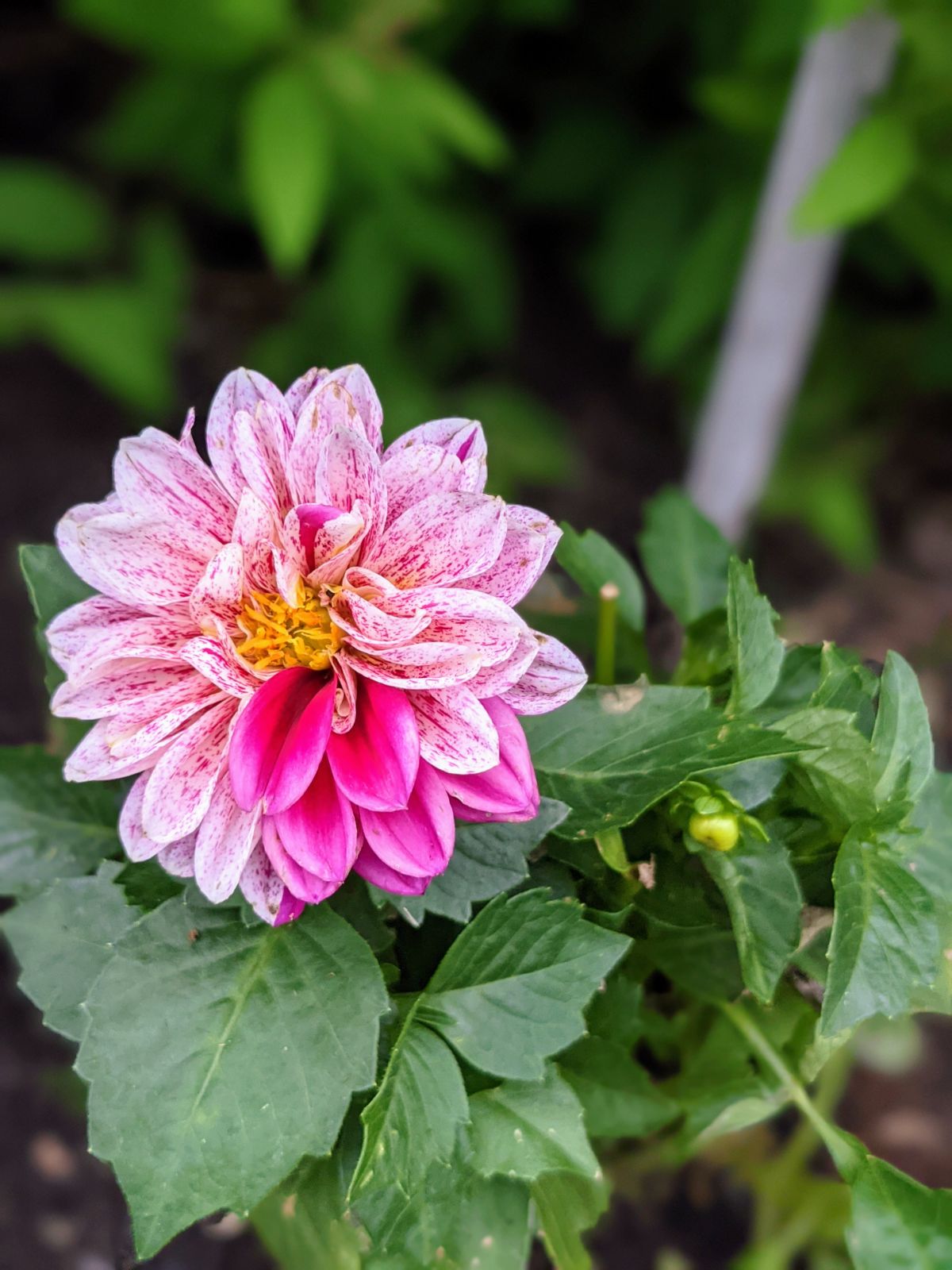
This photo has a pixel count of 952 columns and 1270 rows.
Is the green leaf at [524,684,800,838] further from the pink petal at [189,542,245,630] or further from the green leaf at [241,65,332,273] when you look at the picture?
the green leaf at [241,65,332,273]

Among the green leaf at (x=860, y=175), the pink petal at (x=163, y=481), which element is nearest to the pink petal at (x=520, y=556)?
the pink petal at (x=163, y=481)

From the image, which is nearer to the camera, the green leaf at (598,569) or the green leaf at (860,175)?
the green leaf at (598,569)

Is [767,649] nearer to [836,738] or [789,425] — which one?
[836,738]

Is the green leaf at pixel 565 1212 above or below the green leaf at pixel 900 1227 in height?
below

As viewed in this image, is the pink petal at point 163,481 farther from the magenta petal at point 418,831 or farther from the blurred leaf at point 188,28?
the blurred leaf at point 188,28

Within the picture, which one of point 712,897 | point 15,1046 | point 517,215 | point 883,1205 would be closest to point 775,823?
point 712,897

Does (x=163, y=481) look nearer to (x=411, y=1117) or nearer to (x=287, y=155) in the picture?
(x=411, y=1117)

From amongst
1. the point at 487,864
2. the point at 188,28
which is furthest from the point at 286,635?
the point at 188,28
